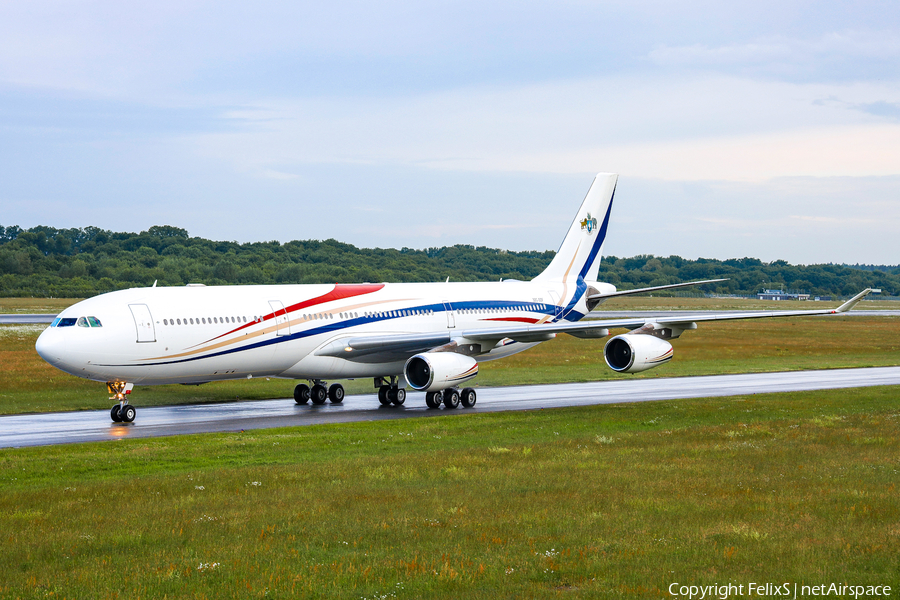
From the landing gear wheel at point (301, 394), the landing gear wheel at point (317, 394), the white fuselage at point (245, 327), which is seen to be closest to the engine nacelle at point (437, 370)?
the white fuselage at point (245, 327)

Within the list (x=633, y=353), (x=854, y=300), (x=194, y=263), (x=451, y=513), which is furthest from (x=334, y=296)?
(x=194, y=263)

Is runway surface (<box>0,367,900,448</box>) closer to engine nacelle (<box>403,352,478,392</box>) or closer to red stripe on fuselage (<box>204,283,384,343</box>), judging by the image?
engine nacelle (<box>403,352,478,392</box>)

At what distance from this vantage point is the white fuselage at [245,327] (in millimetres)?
Result: 26672

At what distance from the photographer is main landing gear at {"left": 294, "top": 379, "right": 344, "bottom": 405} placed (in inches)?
1328

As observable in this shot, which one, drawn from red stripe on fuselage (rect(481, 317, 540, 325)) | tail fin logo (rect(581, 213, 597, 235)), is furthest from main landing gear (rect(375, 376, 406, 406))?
tail fin logo (rect(581, 213, 597, 235))

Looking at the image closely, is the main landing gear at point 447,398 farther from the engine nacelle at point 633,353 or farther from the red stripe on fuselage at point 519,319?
the red stripe on fuselage at point 519,319

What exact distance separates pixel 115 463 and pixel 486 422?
438 inches

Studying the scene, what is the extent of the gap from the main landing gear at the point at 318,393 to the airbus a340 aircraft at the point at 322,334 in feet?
0.18

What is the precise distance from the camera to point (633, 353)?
1229 inches

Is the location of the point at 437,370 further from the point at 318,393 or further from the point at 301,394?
the point at 301,394

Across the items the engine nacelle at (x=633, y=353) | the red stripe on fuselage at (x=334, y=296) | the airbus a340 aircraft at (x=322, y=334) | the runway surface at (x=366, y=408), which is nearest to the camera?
the runway surface at (x=366, y=408)

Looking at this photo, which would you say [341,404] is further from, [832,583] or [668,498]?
[832,583]

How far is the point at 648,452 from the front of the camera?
2017 cm

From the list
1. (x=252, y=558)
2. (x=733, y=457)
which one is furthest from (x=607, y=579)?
(x=733, y=457)
